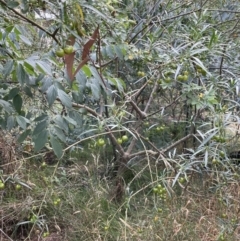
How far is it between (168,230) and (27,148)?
104 cm

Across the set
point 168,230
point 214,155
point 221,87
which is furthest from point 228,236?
point 221,87

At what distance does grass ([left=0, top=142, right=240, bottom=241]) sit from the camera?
6.97ft

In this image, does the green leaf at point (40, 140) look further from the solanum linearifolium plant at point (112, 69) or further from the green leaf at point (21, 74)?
the green leaf at point (21, 74)

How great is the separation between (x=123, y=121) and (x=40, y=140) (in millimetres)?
1187

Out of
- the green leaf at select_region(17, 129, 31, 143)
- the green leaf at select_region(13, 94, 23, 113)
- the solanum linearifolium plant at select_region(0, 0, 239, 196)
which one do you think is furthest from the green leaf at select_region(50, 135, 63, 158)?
the green leaf at select_region(17, 129, 31, 143)

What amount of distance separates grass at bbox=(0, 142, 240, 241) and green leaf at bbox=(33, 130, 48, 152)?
0.73 meters

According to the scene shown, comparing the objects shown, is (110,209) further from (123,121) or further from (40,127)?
(40,127)

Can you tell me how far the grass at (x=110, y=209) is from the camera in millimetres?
2125

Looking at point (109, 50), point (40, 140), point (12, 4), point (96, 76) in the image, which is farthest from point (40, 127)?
point (109, 50)

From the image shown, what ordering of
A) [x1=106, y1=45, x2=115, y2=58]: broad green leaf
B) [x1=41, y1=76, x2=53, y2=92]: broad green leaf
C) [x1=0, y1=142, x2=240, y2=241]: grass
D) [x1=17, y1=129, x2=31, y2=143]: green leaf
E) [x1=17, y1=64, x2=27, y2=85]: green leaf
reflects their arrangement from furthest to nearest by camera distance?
[x1=0, y1=142, x2=240, y2=241]: grass → [x1=106, y1=45, x2=115, y2=58]: broad green leaf → [x1=17, y1=129, x2=31, y2=143]: green leaf → [x1=41, y1=76, x2=53, y2=92]: broad green leaf → [x1=17, y1=64, x2=27, y2=85]: green leaf

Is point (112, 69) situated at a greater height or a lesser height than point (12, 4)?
lesser

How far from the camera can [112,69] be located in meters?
2.85

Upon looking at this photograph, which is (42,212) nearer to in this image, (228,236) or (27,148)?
(27,148)

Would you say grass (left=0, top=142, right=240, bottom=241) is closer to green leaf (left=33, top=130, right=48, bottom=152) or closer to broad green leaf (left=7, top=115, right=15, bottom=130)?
broad green leaf (left=7, top=115, right=15, bottom=130)
